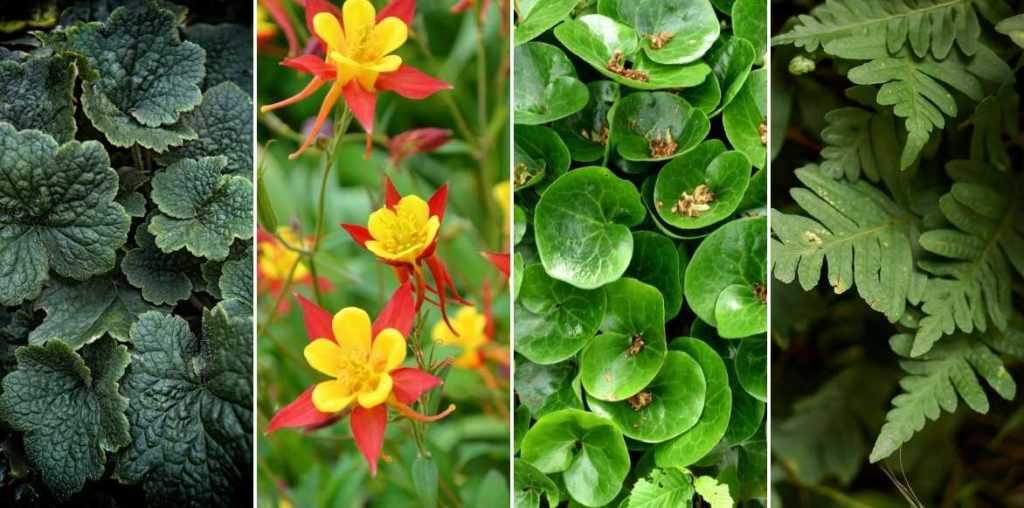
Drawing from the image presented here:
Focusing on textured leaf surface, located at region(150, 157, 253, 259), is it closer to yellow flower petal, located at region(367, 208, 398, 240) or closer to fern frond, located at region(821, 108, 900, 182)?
yellow flower petal, located at region(367, 208, 398, 240)

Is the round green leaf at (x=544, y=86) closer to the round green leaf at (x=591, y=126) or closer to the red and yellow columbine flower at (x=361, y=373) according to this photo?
the round green leaf at (x=591, y=126)

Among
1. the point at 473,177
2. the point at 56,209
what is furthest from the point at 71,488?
the point at 473,177

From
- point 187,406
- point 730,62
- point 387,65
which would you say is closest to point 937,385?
point 730,62

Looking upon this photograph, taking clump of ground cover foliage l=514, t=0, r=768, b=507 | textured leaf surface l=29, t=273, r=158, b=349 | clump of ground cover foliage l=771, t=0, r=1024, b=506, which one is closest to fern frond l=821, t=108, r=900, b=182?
clump of ground cover foliage l=771, t=0, r=1024, b=506

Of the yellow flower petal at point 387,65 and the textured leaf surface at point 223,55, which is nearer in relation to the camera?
the yellow flower petal at point 387,65

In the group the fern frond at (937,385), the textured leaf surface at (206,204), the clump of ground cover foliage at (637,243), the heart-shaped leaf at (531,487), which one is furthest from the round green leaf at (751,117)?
the textured leaf surface at (206,204)

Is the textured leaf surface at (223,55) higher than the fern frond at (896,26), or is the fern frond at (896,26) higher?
the fern frond at (896,26)

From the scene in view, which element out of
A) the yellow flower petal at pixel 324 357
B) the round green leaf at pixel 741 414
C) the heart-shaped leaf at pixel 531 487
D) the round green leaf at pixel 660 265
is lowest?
the heart-shaped leaf at pixel 531 487
